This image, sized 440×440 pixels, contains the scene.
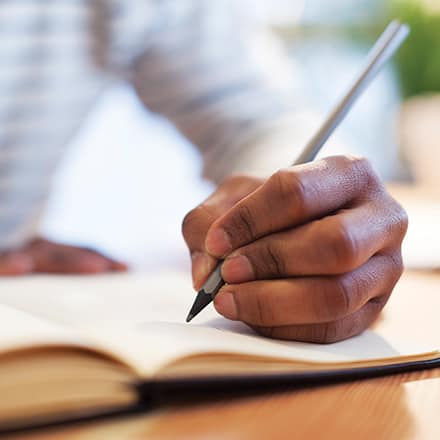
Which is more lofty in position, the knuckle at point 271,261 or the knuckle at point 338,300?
the knuckle at point 271,261

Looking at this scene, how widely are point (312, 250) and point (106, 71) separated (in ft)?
2.98

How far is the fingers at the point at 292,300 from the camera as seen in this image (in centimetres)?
44

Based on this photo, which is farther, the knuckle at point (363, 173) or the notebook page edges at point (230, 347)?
the knuckle at point (363, 173)

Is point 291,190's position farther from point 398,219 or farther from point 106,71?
point 106,71

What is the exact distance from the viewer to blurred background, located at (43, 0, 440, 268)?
105 cm

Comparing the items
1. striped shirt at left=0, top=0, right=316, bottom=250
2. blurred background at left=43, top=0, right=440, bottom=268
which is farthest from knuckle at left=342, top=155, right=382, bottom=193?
striped shirt at left=0, top=0, right=316, bottom=250

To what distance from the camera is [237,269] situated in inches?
17.8

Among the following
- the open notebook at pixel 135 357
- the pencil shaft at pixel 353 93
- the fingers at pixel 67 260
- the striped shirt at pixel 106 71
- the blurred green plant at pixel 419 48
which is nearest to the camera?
the open notebook at pixel 135 357

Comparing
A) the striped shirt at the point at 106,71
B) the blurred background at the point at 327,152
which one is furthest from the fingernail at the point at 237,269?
the striped shirt at the point at 106,71

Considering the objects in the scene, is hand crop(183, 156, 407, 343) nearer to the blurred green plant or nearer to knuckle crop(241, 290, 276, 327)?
knuckle crop(241, 290, 276, 327)

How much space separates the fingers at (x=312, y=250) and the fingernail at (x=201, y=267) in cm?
3

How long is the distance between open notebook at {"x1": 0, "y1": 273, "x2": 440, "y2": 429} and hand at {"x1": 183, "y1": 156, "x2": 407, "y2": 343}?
0.05 ft

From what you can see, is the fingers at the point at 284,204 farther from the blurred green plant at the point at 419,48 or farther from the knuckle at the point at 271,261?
the blurred green plant at the point at 419,48

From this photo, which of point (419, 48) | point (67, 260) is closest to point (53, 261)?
point (67, 260)
